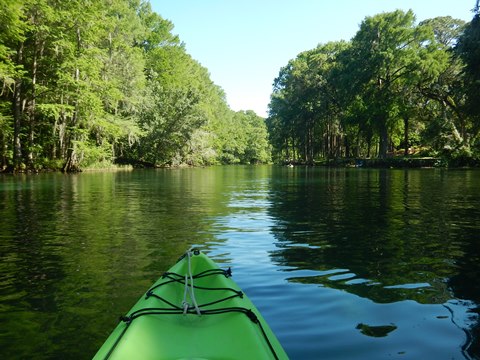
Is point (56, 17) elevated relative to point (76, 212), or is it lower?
elevated

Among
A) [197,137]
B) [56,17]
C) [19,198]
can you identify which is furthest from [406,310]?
[197,137]

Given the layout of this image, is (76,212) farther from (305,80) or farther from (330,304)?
(305,80)

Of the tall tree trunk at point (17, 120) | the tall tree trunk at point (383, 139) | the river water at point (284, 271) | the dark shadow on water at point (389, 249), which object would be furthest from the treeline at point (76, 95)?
the dark shadow on water at point (389, 249)

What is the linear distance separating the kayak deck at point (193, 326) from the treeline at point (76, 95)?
95.2 ft

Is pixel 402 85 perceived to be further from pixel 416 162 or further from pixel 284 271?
pixel 284 271

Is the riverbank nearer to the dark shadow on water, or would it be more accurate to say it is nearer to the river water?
the dark shadow on water

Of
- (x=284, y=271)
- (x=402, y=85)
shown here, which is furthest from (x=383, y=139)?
(x=284, y=271)

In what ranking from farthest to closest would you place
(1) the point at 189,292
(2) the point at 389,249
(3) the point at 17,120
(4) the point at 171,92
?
(4) the point at 171,92 → (3) the point at 17,120 → (2) the point at 389,249 → (1) the point at 189,292

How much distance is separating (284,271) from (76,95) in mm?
35386

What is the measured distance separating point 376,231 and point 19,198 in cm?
1445

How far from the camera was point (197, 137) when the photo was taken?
61.8 metres

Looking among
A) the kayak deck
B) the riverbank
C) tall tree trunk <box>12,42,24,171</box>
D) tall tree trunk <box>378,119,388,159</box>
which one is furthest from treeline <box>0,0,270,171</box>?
the kayak deck

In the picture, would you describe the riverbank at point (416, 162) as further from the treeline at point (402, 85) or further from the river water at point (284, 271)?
the river water at point (284, 271)

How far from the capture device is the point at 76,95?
1465 inches
